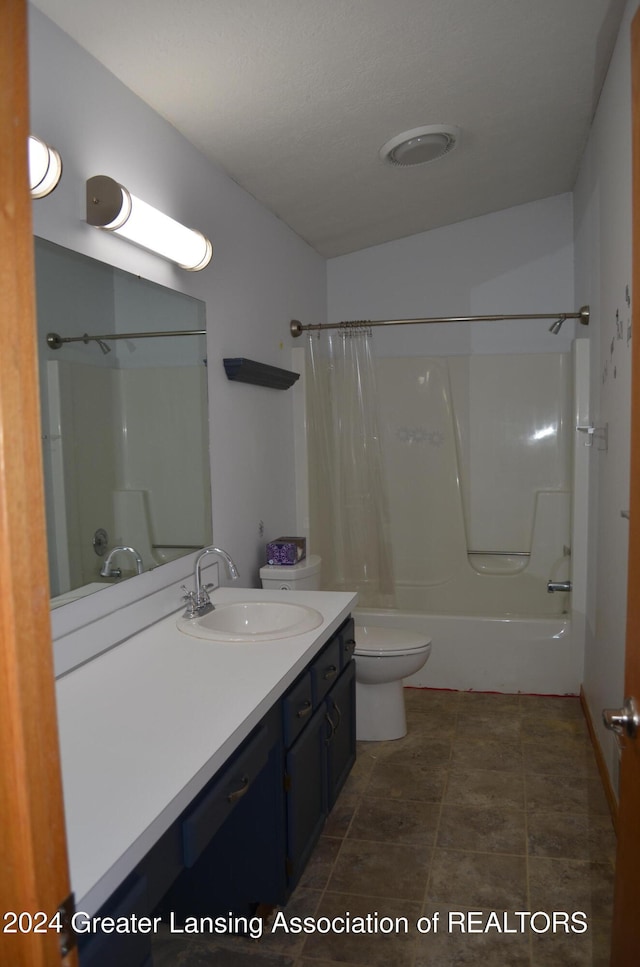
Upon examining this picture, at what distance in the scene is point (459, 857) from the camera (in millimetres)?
2168

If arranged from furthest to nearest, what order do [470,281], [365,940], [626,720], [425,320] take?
[470,281] < [425,320] < [365,940] < [626,720]

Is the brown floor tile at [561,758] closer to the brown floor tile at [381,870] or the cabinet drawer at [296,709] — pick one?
the brown floor tile at [381,870]

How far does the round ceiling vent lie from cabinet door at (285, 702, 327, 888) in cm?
201

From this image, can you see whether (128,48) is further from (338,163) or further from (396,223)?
(396,223)

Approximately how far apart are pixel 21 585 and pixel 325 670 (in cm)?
157

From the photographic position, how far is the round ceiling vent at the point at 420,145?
2598 millimetres

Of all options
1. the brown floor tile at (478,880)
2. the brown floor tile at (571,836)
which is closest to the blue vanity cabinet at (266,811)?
the brown floor tile at (478,880)

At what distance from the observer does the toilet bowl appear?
282cm

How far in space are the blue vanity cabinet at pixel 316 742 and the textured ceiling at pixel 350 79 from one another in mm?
1633

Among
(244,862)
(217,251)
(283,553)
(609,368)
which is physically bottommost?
(244,862)

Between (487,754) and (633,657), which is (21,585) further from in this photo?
(487,754)

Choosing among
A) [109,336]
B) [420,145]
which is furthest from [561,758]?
[420,145]

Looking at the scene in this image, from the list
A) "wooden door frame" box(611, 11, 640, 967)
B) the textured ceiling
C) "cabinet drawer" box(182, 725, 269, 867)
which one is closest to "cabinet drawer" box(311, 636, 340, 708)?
"cabinet drawer" box(182, 725, 269, 867)

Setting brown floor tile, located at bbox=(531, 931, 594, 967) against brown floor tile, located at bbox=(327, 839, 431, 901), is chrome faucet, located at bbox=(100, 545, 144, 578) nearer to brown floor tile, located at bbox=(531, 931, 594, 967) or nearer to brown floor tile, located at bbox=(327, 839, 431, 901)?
brown floor tile, located at bbox=(327, 839, 431, 901)
